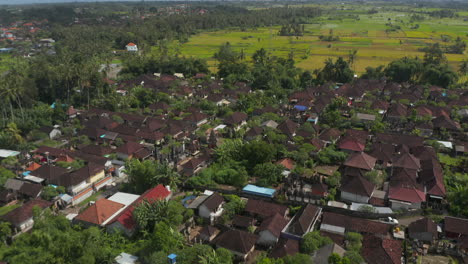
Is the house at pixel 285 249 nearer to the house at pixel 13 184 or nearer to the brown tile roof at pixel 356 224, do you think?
the brown tile roof at pixel 356 224

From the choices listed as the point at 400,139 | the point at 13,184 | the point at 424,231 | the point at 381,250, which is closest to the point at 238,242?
the point at 381,250

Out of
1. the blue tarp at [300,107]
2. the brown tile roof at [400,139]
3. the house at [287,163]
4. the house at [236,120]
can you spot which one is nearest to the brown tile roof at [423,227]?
the house at [287,163]

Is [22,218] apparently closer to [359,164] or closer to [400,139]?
[359,164]

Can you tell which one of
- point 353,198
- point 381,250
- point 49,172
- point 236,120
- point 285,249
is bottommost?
point 353,198

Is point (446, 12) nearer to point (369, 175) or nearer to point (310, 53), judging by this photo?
point (310, 53)

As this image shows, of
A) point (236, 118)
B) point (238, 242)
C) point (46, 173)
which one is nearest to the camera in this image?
point (238, 242)

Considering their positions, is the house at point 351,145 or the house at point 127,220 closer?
the house at point 127,220

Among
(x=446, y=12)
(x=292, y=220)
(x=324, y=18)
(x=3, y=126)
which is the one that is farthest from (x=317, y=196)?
(x=446, y=12)
